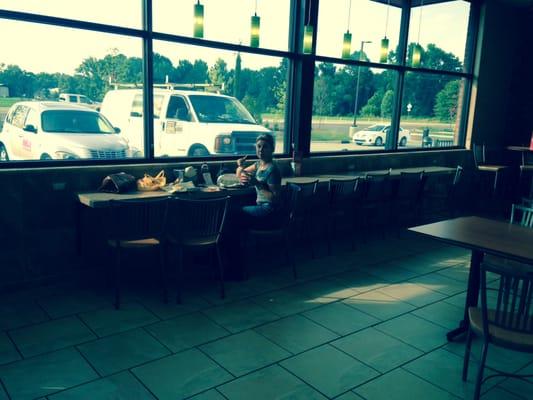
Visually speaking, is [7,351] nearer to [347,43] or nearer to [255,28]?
[255,28]

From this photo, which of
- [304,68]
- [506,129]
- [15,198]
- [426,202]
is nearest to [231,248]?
[15,198]

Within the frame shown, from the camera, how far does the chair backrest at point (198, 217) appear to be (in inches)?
132

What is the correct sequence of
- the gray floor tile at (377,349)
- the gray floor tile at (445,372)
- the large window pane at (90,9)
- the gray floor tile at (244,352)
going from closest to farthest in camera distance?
the gray floor tile at (445,372) < the gray floor tile at (244,352) < the gray floor tile at (377,349) < the large window pane at (90,9)

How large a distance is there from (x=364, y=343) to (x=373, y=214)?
10.6ft

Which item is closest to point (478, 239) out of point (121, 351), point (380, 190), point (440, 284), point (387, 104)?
point (440, 284)

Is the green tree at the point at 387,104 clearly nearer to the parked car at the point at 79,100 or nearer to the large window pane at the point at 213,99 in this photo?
the large window pane at the point at 213,99

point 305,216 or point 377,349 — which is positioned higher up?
point 305,216

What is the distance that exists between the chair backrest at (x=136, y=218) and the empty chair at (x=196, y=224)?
116 mm

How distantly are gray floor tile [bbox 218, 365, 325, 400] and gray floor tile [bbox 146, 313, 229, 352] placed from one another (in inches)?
19.0

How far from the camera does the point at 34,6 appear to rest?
335 cm

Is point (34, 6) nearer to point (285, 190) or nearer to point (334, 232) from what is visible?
point (285, 190)

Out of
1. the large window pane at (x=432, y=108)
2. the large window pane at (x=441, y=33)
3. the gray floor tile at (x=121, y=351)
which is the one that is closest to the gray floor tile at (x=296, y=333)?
the gray floor tile at (x=121, y=351)

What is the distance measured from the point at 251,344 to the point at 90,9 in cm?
280

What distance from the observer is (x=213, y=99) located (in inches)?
178
